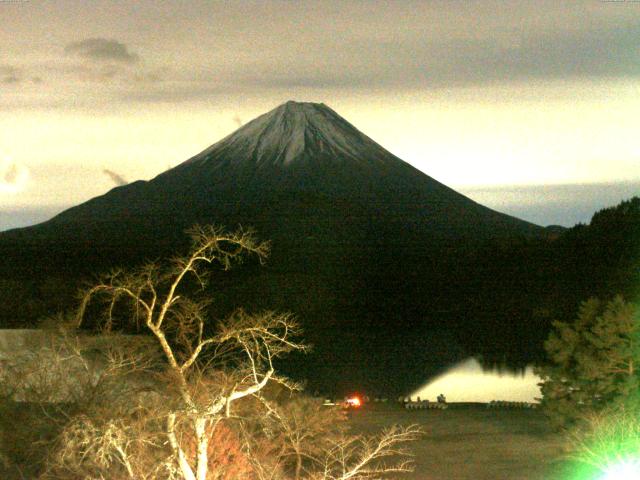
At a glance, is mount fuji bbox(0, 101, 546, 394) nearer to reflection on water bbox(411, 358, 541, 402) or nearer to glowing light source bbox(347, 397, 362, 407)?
reflection on water bbox(411, 358, 541, 402)

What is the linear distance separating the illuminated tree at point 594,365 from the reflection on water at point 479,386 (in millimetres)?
8783

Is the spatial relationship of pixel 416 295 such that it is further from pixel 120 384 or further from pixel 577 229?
pixel 120 384

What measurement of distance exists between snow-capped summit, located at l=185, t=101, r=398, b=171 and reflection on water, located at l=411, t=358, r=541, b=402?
215ft

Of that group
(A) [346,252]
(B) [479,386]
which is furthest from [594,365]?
(A) [346,252]

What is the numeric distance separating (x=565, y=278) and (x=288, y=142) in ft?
187

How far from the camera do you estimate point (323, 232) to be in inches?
3433

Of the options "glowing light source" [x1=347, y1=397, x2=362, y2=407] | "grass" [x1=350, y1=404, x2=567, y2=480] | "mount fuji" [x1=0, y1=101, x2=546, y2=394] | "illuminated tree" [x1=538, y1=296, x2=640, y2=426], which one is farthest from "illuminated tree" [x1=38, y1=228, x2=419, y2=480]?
"mount fuji" [x1=0, y1=101, x2=546, y2=394]

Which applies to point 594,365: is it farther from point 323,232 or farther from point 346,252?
point 323,232

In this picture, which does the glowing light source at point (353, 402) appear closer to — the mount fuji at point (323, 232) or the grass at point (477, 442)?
the grass at point (477, 442)

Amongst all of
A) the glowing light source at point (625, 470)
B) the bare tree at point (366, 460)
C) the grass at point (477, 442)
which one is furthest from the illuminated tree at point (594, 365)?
the glowing light source at point (625, 470)

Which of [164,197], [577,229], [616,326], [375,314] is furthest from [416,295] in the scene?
[616,326]

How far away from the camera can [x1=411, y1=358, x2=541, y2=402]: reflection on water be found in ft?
85.4

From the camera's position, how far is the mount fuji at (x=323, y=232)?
174ft

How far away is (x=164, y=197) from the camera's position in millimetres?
92625
